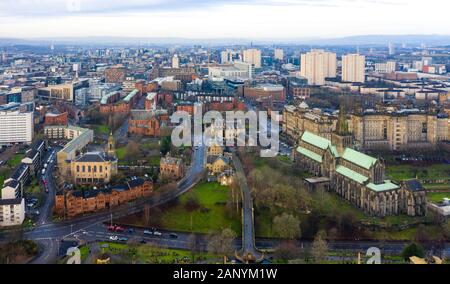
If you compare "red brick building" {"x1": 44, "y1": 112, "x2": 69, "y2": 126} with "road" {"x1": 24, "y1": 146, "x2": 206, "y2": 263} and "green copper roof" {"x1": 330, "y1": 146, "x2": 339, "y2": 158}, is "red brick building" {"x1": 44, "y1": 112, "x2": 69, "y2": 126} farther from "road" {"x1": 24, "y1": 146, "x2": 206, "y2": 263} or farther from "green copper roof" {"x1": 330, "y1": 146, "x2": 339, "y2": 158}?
"green copper roof" {"x1": 330, "y1": 146, "x2": 339, "y2": 158}

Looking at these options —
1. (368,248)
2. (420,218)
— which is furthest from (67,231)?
(420,218)

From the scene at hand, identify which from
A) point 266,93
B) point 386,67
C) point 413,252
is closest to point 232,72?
point 266,93

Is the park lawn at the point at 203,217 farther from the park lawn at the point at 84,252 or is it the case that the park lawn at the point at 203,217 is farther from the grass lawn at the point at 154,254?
the park lawn at the point at 84,252

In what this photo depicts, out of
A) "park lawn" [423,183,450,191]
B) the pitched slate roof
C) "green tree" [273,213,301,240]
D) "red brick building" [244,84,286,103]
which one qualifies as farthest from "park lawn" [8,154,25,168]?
"red brick building" [244,84,286,103]

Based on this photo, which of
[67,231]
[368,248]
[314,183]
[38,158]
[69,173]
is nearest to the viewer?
[368,248]

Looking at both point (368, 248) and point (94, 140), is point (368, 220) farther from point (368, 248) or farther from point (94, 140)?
point (94, 140)

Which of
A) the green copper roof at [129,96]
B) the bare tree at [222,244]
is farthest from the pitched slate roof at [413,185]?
the green copper roof at [129,96]

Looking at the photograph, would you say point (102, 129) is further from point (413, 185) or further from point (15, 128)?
point (413, 185)
